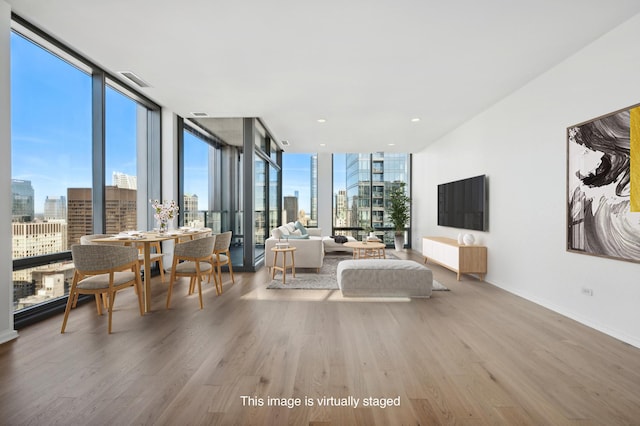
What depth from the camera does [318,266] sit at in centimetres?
538

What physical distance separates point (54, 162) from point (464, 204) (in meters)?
6.08

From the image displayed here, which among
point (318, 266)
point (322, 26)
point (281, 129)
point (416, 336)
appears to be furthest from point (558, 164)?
point (281, 129)

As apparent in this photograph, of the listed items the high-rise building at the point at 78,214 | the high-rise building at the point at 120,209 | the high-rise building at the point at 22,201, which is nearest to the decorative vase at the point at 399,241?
the high-rise building at the point at 120,209

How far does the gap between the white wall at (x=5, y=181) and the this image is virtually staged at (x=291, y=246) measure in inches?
0.8

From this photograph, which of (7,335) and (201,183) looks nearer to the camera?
(7,335)

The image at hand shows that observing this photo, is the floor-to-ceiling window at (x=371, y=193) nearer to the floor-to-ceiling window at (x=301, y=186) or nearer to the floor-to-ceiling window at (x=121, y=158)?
the floor-to-ceiling window at (x=301, y=186)

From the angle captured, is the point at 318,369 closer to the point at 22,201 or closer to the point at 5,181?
the point at 5,181

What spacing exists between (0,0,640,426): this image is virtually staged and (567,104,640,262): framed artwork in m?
0.02

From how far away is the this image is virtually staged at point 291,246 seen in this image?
187cm

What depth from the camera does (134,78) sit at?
388 centimetres

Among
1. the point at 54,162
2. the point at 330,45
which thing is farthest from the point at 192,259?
the point at 330,45

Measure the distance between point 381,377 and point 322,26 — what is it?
296cm

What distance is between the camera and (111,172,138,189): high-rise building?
13.8 ft

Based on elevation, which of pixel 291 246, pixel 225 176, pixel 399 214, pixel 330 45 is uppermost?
pixel 330 45
